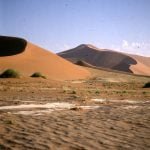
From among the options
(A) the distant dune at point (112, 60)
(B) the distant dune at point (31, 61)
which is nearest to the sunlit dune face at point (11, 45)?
(B) the distant dune at point (31, 61)

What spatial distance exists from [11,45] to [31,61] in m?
12.4

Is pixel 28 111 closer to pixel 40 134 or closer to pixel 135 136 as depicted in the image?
pixel 40 134

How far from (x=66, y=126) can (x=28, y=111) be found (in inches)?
108

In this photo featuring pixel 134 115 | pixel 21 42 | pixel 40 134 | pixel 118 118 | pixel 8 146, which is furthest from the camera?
pixel 21 42

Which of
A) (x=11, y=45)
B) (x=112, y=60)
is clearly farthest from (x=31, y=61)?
(x=112, y=60)

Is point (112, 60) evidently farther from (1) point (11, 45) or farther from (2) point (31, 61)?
(2) point (31, 61)

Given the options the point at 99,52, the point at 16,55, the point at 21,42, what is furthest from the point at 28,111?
the point at 99,52

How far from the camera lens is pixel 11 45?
59.6 metres

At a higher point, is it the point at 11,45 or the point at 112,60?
Result: the point at 112,60

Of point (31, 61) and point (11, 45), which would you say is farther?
point (11, 45)

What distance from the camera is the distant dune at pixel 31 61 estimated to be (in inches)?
1776

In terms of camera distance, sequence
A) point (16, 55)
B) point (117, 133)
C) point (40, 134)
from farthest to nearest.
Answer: point (16, 55) → point (117, 133) → point (40, 134)

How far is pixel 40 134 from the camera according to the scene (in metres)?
7.05

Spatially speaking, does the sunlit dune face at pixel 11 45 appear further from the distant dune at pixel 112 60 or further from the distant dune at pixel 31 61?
the distant dune at pixel 112 60
